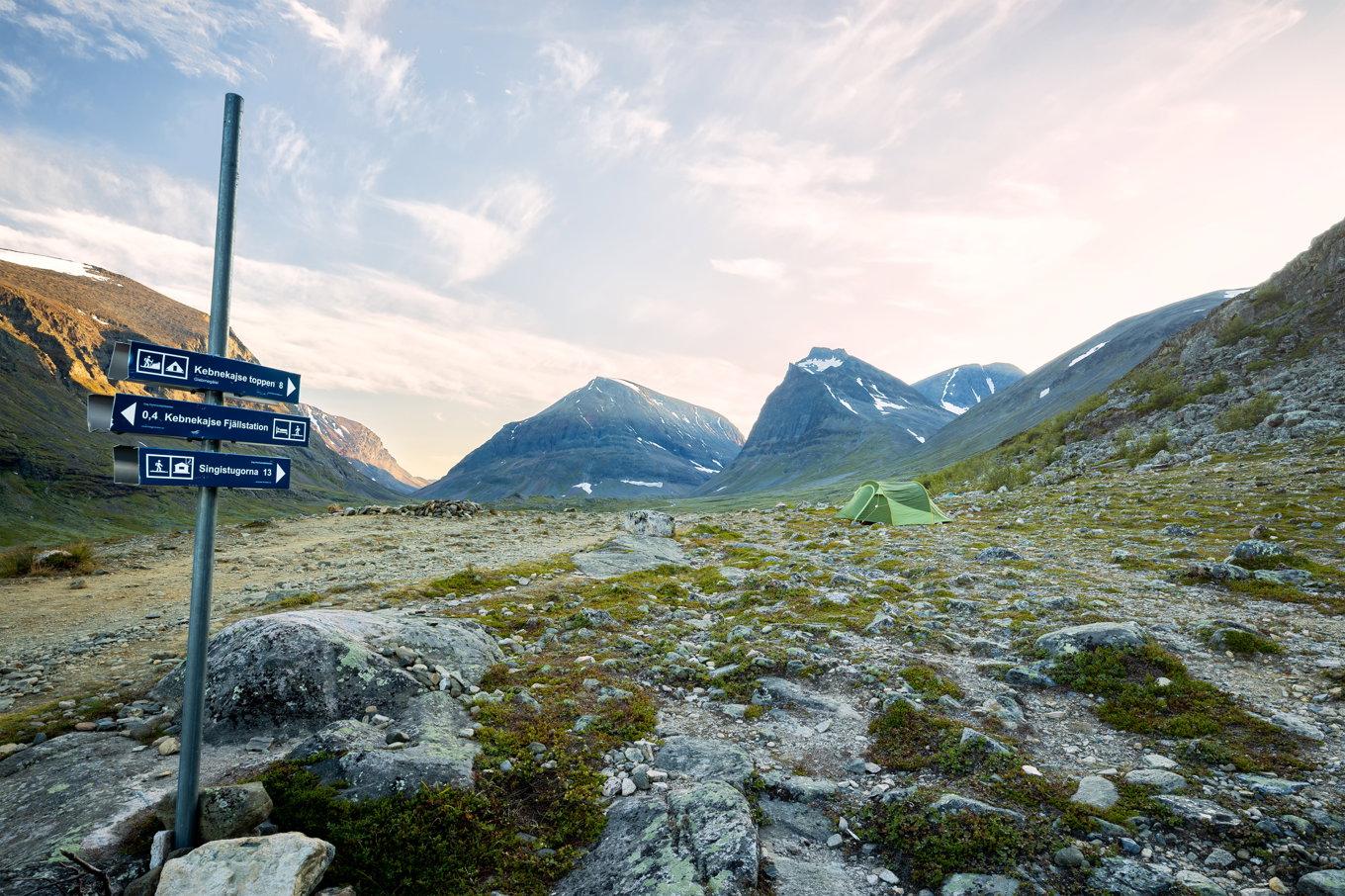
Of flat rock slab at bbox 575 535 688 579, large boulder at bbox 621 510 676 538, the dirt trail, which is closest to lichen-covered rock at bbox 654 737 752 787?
the dirt trail

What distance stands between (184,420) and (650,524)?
2836 centimetres

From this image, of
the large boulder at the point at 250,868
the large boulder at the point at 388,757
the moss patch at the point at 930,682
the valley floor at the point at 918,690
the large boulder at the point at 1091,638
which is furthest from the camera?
the large boulder at the point at 1091,638

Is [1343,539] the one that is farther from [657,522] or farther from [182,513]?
[182,513]

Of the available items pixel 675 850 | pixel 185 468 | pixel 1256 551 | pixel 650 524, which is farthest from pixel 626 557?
pixel 1256 551

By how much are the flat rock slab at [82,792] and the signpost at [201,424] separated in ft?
2.44

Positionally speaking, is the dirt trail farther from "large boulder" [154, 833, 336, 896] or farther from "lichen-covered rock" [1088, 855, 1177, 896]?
"lichen-covered rock" [1088, 855, 1177, 896]

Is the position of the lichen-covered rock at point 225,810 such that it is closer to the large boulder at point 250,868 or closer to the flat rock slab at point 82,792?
the flat rock slab at point 82,792

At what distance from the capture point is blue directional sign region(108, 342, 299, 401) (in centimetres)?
560

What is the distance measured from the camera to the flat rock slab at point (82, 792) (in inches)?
211

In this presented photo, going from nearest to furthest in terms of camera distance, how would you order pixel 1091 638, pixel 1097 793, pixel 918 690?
1. pixel 1097 793
2. pixel 918 690
3. pixel 1091 638

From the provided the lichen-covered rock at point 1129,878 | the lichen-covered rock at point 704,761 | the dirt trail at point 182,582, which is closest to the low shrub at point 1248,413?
the dirt trail at point 182,582

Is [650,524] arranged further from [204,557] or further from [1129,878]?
[1129,878]

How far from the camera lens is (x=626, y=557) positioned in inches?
925

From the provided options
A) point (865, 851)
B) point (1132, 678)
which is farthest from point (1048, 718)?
point (865, 851)
